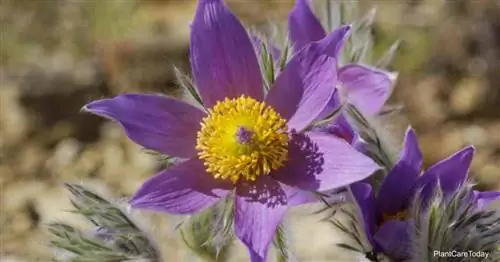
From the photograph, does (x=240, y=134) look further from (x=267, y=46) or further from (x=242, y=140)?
(x=267, y=46)

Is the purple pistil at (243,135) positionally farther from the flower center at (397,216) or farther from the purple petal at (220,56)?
the flower center at (397,216)

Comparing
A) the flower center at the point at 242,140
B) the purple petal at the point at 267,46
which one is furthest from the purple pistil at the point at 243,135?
the purple petal at the point at 267,46

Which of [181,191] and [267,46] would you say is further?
[267,46]

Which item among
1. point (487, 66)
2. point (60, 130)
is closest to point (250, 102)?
point (60, 130)

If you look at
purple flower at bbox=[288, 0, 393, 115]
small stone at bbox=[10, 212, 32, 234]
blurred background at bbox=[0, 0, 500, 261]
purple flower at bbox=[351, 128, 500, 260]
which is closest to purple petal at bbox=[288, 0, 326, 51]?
purple flower at bbox=[288, 0, 393, 115]

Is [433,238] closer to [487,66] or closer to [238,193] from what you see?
[238,193]

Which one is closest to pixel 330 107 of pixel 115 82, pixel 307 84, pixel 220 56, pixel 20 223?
pixel 307 84
